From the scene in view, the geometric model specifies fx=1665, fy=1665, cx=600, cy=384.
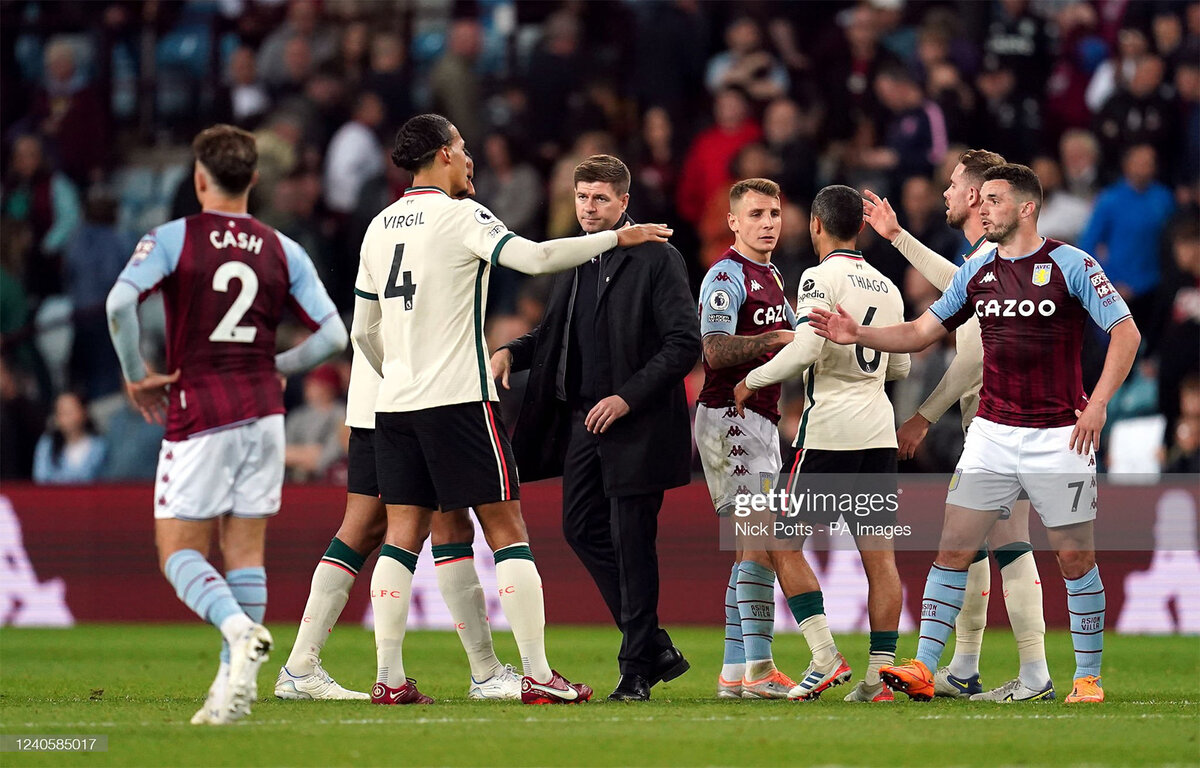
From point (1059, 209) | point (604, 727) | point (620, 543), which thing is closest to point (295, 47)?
point (1059, 209)

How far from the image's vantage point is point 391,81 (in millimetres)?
16969

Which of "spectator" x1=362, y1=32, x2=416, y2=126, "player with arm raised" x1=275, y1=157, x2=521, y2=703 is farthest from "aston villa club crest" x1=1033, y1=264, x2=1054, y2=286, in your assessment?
"spectator" x1=362, y1=32, x2=416, y2=126

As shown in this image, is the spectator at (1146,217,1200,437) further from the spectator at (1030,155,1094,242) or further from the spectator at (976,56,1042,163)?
the spectator at (976,56,1042,163)

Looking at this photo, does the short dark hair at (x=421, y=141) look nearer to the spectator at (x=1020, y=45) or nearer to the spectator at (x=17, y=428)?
the spectator at (x=17, y=428)

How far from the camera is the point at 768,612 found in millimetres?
8336

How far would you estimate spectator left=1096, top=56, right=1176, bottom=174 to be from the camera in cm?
1493

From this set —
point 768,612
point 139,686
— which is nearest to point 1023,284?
point 768,612

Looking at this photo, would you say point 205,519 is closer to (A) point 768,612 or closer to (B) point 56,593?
(A) point 768,612

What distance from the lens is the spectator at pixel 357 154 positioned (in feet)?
54.4

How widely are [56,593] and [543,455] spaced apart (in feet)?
22.3

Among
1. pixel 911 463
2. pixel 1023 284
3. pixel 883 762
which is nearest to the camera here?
pixel 883 762

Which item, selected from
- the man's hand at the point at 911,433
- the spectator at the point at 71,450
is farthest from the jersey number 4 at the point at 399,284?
the spectator at the point at 71,450

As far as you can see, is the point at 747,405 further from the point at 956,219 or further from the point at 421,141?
the point at 421,141

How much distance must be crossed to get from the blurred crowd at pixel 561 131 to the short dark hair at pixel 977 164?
4880mm
